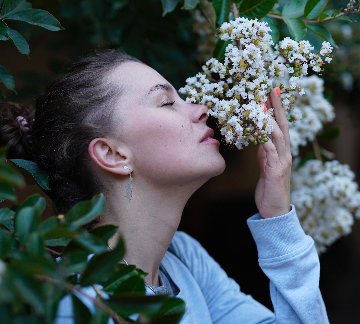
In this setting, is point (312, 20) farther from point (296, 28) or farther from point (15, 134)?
point (15, 134)

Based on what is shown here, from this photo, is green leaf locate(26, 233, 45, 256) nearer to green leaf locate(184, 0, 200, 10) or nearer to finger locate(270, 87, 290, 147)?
finger locate(270, 87, 290, 147)

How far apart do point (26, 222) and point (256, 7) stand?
0.81 meters

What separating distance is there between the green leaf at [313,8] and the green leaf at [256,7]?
79 mm

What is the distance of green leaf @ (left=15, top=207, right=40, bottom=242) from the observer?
823 millimetres

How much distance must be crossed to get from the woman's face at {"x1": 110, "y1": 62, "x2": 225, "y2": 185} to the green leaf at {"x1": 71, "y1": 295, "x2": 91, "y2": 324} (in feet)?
1.54

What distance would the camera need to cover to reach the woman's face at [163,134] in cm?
126

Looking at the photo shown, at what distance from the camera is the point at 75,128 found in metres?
1.32

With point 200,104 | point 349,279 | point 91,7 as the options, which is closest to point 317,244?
point 200,104

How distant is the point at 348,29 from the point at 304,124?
2.18 feet

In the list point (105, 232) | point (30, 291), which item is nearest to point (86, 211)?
point (105, 232)

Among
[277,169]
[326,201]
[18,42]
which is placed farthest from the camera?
[326,201]

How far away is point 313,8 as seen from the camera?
1414mm

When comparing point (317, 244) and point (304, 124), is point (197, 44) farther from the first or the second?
point (317, 244)

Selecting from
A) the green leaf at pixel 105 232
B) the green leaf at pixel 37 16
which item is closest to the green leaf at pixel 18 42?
the green leaf at pixel 37 16
